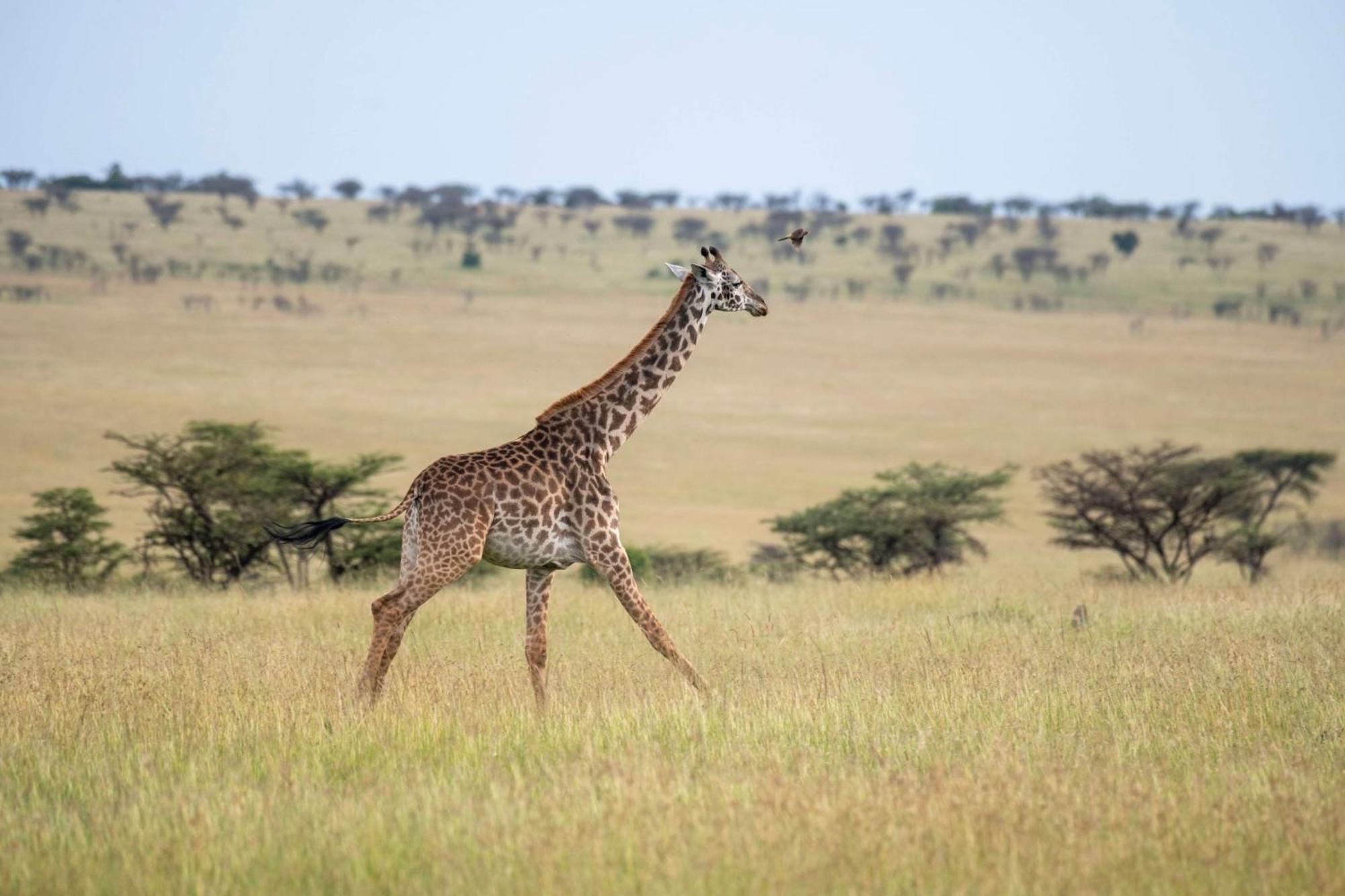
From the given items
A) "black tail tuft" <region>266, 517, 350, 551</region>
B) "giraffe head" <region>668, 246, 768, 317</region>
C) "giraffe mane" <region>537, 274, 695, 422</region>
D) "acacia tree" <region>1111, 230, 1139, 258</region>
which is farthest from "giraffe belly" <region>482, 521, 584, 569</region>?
"acacia tree" <region>1111, 230, 1139, 258</region>

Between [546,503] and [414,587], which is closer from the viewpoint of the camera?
[414,587]

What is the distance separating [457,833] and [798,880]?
127cm

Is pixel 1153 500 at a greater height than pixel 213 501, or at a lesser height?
greater

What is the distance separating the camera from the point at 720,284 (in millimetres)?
8688

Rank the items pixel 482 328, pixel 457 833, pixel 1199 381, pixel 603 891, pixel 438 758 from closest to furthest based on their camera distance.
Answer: pixel 603 891 → pixel 457 833 → pixel 438 758 → pixel 1199 381 → pixel 482 328

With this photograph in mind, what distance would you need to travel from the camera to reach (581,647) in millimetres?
10211

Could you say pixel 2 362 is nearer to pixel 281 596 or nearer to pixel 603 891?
pixel 281 596

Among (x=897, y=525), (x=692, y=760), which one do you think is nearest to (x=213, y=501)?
(x=897, y=525)

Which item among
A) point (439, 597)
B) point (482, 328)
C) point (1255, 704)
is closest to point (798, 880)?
point (1255, 704)

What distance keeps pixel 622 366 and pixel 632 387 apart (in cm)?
14

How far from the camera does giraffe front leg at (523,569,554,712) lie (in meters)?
8.20

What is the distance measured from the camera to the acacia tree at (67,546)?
17.3m

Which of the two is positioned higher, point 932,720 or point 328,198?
point 328,198

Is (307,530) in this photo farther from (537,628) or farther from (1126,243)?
(1126,243)
